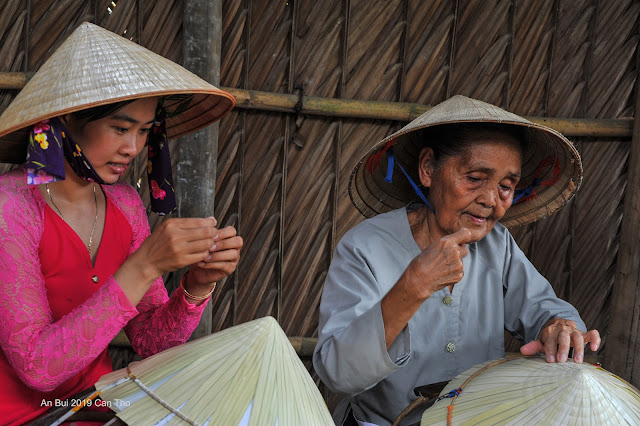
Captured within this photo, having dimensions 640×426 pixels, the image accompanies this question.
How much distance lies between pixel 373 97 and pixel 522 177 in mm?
951

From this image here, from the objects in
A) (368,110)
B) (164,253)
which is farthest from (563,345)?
(368,110)

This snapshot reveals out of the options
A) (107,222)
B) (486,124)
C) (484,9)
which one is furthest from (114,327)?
(484,9)

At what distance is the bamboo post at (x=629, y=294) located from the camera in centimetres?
269

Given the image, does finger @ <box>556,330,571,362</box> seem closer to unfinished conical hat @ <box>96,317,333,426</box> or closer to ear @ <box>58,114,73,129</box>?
unfinished conical hat @ <box>96,317,333,426</box>

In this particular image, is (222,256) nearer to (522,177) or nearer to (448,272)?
(448,272)

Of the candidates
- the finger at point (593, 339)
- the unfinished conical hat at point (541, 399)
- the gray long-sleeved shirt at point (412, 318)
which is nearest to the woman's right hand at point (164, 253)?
the gray long-sleeved shirt at point (412, 318)

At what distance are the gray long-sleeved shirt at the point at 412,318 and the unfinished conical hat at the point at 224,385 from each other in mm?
268

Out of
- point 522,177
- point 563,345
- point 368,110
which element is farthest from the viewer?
point 368,110

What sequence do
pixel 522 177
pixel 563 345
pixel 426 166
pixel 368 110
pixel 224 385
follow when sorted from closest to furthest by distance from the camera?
pixel 224 385 → pixel 563 345 → pixel 426 166 → pixel 522 177 → pixel 368 110

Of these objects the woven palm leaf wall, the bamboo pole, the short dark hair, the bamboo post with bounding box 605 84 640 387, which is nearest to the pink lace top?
the short dark hair

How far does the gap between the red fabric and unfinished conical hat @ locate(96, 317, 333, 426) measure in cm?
35

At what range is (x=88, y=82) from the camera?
4.74 ft

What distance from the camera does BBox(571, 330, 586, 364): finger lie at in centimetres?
163

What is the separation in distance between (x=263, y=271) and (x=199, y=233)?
1523 mm
